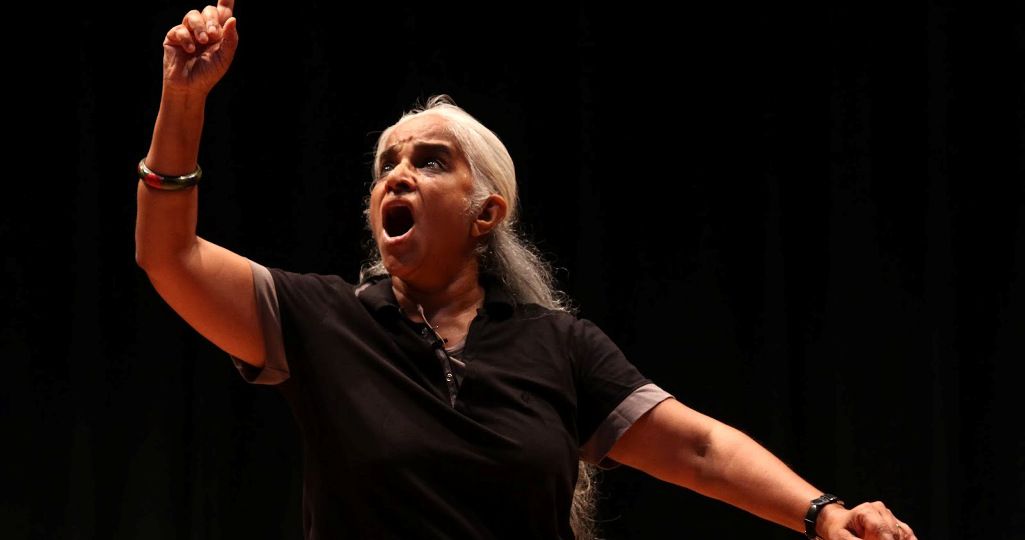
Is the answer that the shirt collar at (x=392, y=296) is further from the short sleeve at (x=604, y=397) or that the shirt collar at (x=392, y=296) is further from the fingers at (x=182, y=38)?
the fingers at (x=182, y=38)

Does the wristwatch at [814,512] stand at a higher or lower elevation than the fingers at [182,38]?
lower

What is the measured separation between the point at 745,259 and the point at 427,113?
1189mm

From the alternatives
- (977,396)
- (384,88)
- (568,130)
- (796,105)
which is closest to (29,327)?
(384,88)

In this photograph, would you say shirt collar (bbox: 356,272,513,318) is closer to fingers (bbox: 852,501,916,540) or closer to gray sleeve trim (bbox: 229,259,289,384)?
gray sleeve trim (bbox: 229,259,289,384)

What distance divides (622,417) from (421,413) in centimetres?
28

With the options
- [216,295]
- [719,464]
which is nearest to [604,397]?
[719,464]

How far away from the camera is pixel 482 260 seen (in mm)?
1586

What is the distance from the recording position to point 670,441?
144 centimetres

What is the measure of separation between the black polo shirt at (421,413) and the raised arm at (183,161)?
95 millimetres

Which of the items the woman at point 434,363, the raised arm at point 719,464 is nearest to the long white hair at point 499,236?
the woman at point 434,363

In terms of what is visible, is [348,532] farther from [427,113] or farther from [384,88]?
[384,88]

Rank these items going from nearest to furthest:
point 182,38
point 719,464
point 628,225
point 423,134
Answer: point 182,38, point 719,464, point 423,134, point 628,225

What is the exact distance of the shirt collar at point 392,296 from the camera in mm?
1389

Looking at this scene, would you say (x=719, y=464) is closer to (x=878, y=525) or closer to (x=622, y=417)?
(x=622, y=417)
